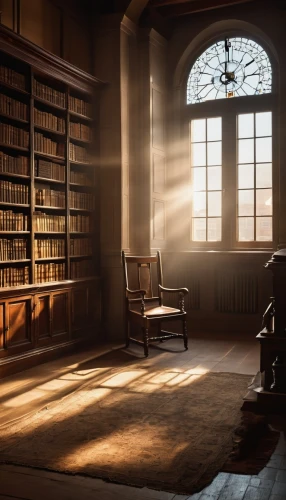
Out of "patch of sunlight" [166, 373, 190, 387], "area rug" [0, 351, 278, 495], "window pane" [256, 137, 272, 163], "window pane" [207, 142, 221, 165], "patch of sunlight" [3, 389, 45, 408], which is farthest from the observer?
"window pane" [207, 142, 221, 165]

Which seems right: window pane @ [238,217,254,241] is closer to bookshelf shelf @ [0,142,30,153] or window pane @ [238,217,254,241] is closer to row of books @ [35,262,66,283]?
row of books @ [35,262,66,283]

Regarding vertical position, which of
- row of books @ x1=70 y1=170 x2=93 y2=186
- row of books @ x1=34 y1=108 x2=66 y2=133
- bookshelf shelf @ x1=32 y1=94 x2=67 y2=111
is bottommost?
row of books @ x1=70 y1=170 x2=93 y2=186

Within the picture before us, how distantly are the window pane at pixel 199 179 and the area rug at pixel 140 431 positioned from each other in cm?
319

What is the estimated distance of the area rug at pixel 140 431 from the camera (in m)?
2.72

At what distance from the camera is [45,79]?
5570 mm

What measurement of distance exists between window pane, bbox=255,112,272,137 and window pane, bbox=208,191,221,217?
922mm

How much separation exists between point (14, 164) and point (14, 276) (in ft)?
3.38

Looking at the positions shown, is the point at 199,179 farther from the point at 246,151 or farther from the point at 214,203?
the point at 246,151

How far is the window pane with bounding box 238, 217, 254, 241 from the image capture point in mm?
6902

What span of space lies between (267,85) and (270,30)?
648 millimetres

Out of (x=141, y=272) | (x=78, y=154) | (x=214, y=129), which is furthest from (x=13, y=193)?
(x=214, y=129)

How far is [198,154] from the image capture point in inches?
Answer: 284

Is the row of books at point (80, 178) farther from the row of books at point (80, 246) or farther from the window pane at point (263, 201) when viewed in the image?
the window pane at point (263, 201)

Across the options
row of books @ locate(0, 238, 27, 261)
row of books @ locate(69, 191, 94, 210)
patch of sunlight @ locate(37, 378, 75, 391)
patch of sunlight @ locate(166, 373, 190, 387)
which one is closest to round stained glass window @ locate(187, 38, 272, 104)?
row of books @ locate(69, 191, 94, 210)
